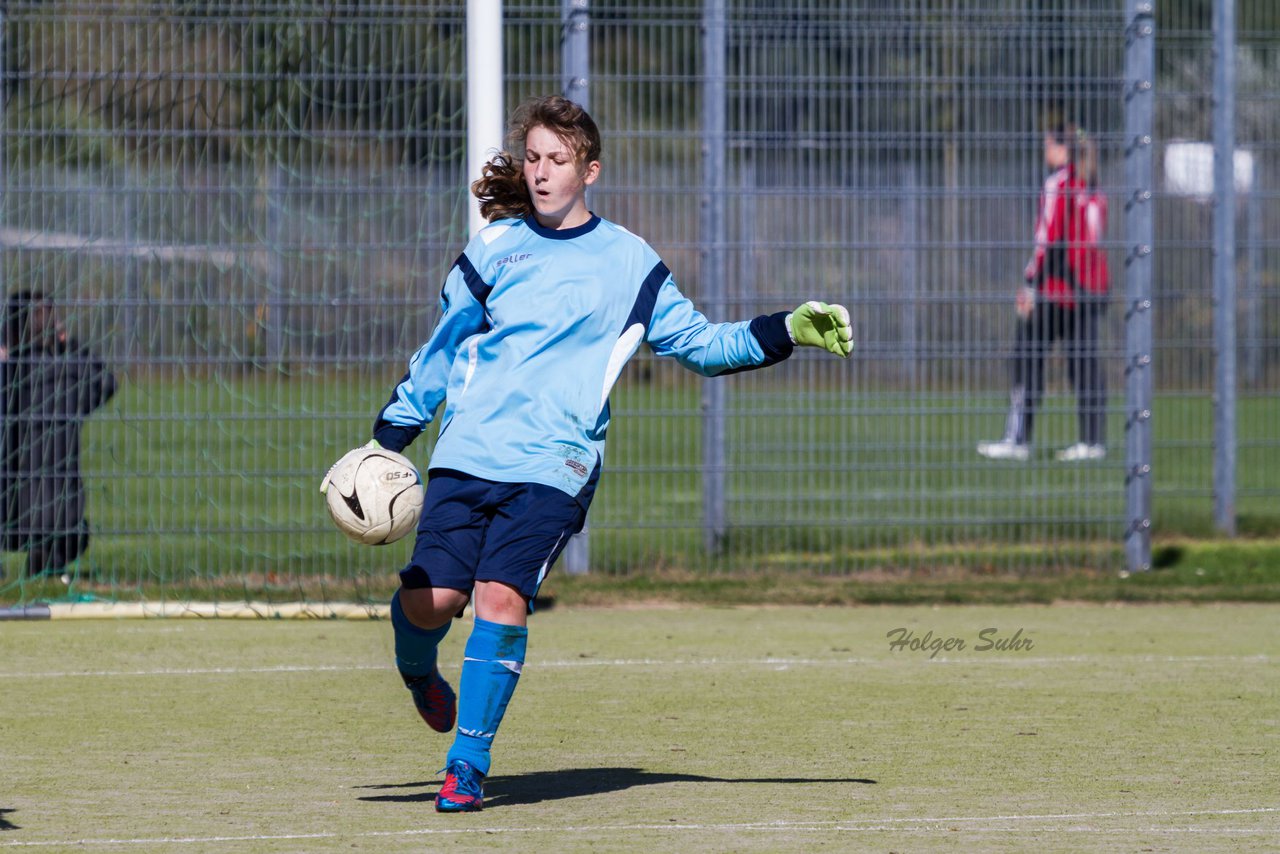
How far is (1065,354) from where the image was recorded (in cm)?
1102

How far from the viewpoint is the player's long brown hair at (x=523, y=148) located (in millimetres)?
5508

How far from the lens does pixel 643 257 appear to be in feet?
18.2

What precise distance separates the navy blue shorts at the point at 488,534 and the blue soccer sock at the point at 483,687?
13 cm

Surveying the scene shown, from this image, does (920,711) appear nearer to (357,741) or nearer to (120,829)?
(357,741)

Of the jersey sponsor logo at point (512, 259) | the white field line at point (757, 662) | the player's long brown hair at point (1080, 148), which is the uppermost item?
the player's long brown hair at point (1080, 148)

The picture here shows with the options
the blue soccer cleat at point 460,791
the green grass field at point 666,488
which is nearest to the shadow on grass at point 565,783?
the blue soccer cleat at point 460,791

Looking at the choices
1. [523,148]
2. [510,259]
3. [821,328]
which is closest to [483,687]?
[510,259]

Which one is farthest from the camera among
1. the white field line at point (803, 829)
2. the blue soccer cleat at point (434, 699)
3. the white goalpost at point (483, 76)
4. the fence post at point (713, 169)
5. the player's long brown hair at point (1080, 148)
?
the player's long brown hair at point (1080, 148)

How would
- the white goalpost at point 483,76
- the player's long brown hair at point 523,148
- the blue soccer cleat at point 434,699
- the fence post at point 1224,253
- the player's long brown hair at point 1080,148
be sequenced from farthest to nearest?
the fence post at point 1224,253
the player's long brown hair at point 1080,148
the white goalpost at point 483,76
the blue soccer cleat at point 434,699
the player's long brown hair at point 523,148

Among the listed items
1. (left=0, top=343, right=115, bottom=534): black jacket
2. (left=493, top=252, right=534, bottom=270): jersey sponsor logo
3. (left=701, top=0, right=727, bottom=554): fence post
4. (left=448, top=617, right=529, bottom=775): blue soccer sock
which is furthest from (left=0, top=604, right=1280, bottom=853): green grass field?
(left=701, top=0, right=727, bottom=554): fence post

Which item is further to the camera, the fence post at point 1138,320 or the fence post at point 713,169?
the fence post at point 1138,320

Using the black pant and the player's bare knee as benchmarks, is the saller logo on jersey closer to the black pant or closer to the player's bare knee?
the player's bare knee

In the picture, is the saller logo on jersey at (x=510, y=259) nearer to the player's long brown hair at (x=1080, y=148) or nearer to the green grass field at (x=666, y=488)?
the green grass field at (x=666, y=488)

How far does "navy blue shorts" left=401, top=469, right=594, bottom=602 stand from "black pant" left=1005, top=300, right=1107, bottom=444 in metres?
6.10
